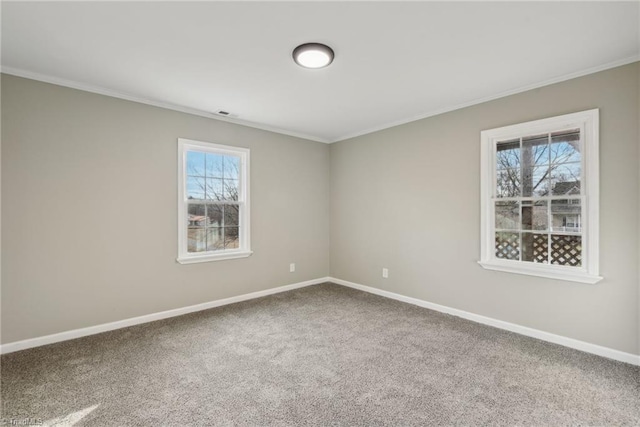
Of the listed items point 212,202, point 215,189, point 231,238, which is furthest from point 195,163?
point 231,238

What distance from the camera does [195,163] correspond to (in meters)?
3.76

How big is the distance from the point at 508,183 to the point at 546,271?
37.5 inches

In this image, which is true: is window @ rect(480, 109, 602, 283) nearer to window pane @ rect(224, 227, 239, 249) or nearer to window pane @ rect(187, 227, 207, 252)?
window pane @ rect(224, 227, 239, 249)

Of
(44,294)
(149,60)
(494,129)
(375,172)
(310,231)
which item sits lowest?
(44,294)

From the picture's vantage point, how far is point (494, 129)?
3188 mm

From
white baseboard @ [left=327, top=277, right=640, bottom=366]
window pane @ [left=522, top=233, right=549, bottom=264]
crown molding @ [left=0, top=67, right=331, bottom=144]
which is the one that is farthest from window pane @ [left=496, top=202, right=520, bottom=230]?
crown molding @ [left=0, top=67, right=331, bottom=144]

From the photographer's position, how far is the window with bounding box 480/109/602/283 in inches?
103

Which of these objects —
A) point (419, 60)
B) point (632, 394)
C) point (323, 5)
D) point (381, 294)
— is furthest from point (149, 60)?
point (632, 394)

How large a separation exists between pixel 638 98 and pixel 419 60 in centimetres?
178

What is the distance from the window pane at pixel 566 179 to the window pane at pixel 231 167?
367 centimetres

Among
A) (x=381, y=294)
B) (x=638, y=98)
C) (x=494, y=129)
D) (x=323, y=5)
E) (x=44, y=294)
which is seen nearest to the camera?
(x=323, y=5)

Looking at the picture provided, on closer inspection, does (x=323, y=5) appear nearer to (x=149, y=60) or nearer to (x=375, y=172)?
(x=149, y=60)

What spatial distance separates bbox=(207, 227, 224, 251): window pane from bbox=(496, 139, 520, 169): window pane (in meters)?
3.49

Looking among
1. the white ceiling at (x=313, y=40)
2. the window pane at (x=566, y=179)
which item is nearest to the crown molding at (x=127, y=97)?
the white ceiling at (x=313, y=40)
